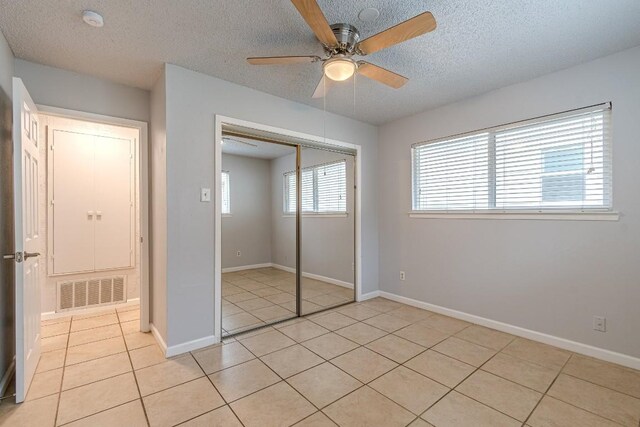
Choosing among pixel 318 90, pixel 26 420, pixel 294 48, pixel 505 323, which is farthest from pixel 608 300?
pixel 26 420

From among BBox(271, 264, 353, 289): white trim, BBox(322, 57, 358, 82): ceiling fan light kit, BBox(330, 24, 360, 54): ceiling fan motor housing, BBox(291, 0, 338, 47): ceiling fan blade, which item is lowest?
BBox(271, 264, 353, 289): white trim

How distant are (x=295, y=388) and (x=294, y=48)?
251cm

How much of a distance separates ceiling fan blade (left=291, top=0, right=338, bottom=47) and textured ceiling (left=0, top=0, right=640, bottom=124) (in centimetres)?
22

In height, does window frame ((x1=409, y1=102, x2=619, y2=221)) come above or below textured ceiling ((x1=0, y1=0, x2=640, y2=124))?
below

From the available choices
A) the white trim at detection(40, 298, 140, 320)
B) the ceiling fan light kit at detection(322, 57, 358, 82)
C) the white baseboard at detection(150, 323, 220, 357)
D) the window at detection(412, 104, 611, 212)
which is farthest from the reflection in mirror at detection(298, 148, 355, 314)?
the white trim at detection(40, 298, 140, 320)

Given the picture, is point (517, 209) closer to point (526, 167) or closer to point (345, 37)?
point (526, 167)

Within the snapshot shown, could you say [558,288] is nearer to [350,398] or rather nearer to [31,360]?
[350,398]

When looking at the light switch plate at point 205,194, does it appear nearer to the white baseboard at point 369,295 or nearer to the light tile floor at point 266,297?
the light tile floor at point 266,297

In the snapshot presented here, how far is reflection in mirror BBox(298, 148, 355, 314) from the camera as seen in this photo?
3.97 metres

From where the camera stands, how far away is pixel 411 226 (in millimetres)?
3828

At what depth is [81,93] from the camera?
8.80 ft

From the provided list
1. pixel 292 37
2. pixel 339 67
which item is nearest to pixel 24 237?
pixel 292 37

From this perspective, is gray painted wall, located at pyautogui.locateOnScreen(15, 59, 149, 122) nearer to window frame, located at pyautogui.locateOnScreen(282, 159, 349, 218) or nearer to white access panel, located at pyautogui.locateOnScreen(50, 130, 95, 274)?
white access panel, located at pyautogui.locateOnScreen(50, 130, 95, 274)

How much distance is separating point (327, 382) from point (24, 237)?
2.30 metres
